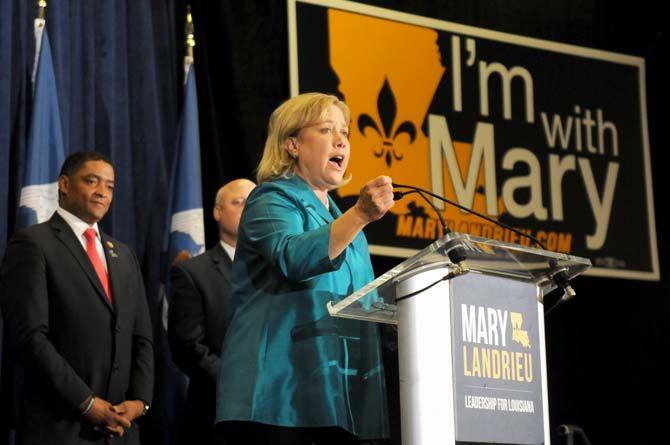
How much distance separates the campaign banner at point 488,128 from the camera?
538cm

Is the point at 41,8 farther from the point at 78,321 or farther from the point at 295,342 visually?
the point at 295,342

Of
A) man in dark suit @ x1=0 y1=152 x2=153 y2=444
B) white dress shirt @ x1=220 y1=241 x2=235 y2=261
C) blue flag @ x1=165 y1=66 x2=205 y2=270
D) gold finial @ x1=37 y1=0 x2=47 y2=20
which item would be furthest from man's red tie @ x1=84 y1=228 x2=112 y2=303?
gold finial @ x1=37 y1=0 x2=47 y2=20

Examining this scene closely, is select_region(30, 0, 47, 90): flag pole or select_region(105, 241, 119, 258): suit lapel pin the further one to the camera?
select_region(30, 0, 47, 90): flag pole

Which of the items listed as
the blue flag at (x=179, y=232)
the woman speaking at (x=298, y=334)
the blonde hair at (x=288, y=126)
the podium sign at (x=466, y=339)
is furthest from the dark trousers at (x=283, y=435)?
the blue flag at (x=179, y=232)

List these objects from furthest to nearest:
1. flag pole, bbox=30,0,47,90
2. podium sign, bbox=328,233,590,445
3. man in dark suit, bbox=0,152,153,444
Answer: flag pole, bbox=30,0,47,90 → man in dark suit, bbox=0,152,153,444 → podium sign, bbox=328,233,590,445

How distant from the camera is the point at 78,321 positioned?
12.1ft

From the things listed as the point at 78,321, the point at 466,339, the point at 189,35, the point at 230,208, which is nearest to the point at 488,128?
the point at 189,35

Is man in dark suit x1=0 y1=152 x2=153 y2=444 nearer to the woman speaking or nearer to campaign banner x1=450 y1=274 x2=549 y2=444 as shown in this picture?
the woman speaking

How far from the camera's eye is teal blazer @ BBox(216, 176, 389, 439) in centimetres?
214

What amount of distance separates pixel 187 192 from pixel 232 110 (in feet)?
1.71

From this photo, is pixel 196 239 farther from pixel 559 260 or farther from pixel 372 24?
pixel 559 260

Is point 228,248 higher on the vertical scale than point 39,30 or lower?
lower

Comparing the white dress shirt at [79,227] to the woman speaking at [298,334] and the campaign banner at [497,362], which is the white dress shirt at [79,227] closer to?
the woman speaking at [298,334]

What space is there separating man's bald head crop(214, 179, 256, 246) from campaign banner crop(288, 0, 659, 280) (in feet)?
2.48
